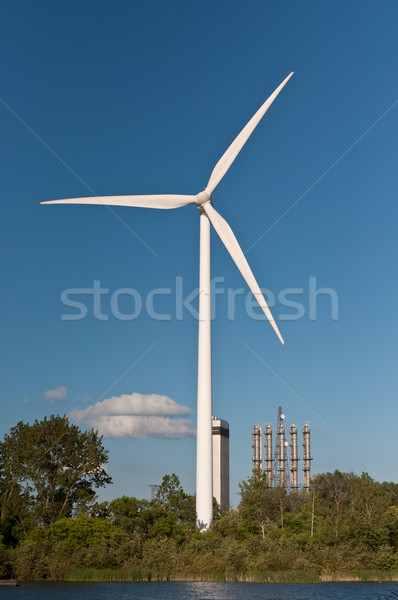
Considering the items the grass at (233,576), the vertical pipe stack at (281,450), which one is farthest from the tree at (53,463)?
the vertical pipe stack at (281,450)

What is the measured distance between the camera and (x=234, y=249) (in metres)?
59.3

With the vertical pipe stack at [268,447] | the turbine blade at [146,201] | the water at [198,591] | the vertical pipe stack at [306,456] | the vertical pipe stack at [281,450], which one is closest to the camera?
the water at [198,591]

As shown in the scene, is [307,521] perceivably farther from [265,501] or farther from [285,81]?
[285,81]

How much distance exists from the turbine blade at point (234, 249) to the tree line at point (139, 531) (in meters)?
19.5

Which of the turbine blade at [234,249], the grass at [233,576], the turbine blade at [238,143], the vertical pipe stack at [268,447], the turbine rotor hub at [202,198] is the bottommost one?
the grass at [233,576]

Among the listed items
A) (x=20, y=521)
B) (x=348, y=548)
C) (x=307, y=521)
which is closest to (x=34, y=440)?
(x=20, y=521)

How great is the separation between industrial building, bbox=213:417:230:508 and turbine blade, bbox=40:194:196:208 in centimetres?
8861

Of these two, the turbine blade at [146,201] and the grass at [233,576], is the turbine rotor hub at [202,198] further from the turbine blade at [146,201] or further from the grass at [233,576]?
the grass at [233,576]

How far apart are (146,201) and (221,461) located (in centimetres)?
9284

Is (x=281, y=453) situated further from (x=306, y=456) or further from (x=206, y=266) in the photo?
(x=206, y=266)

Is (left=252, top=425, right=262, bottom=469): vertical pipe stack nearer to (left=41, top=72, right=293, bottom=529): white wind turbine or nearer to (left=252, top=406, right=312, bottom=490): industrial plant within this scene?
(left=252, top=406, right=312, bottom=490): industrial plant

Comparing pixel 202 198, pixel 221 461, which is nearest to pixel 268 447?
pixel 221 461

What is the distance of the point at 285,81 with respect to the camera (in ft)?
184

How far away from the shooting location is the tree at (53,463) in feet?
247
